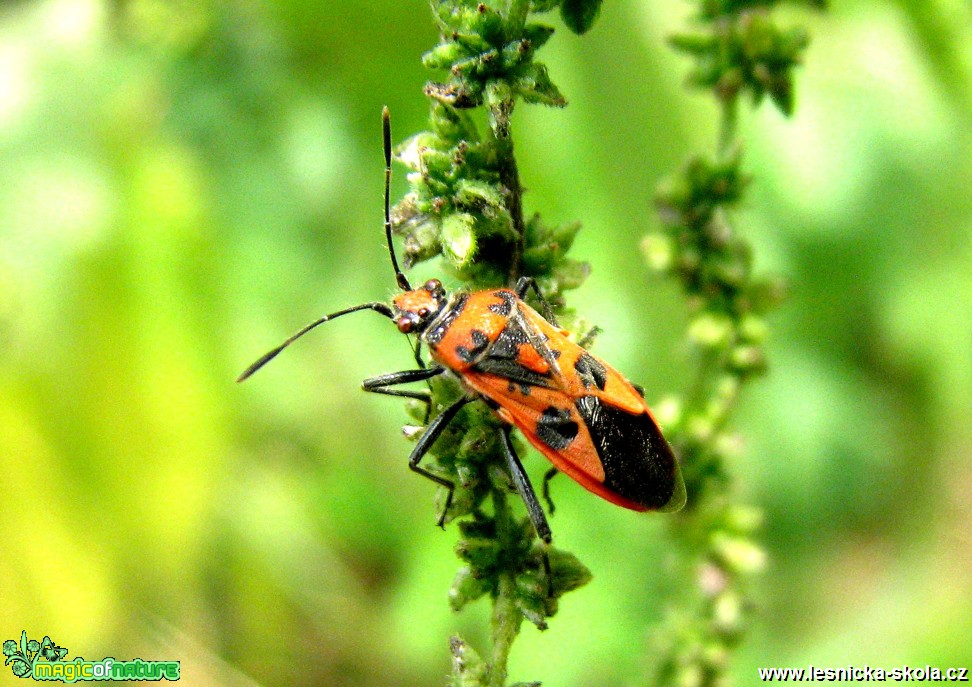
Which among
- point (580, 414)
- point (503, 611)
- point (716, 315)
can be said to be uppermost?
point (716, 315)

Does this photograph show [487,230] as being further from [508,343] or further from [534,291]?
[508,343]

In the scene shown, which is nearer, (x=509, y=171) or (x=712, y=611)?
(x=509, y=171)

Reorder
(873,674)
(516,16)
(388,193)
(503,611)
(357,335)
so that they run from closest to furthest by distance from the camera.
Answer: (516,16) < (503,611) < (388,193) < (873,674) < (357,335)

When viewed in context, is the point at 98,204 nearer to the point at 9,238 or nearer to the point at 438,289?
the point at 9,238

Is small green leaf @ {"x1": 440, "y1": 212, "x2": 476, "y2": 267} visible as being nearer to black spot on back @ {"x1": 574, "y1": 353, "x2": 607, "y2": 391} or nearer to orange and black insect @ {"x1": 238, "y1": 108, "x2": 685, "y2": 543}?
orange and black insect @ {"x1": 238, "y1": 108, "x2": 685, "y2": 543}

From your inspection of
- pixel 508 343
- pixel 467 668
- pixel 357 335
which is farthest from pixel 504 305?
pixel 357 335

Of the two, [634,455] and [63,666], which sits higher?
[634,455]

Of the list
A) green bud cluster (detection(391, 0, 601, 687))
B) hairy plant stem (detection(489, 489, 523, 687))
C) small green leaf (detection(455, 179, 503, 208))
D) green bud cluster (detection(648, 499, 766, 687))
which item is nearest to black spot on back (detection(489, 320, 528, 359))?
green bud cluster (detection(391, 0, 601, 687))

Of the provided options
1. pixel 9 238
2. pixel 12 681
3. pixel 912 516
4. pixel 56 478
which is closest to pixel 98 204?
pixel 9 238
